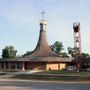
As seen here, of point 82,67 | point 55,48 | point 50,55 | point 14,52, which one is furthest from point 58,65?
point 55,48

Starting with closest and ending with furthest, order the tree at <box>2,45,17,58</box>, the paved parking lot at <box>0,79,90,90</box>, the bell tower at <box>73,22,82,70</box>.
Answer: the paved parking lot at <box>0,79,90,90</box>, the bell tower at <box>73,22,82,70</box>, the tree at <box>2,45,17,58</box>

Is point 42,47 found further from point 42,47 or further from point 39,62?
point 39,62

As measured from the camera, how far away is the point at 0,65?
83875 millimetres

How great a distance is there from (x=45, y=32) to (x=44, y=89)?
62957mm

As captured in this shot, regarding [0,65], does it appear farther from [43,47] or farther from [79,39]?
[79,39]

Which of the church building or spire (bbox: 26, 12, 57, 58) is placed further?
spire (bbox: 26, 12, 57, 58)

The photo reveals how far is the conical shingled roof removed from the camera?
270 feet

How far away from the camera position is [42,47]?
85.6 m

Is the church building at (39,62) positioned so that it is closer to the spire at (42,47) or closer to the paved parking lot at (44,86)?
the spire at (42,47)

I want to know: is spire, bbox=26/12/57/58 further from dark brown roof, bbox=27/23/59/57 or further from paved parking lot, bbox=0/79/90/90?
paved parking lot, bbox=0/79/90/90

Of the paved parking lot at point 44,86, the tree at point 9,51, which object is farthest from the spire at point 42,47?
the paved parking lot at point 44,86

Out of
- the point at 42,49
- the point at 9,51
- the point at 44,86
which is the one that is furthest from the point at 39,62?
the point at 44,86

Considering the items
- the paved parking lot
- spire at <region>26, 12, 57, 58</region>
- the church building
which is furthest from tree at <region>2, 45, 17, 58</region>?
the paved parking lot

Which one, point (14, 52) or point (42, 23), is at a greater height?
point (42, 23)
